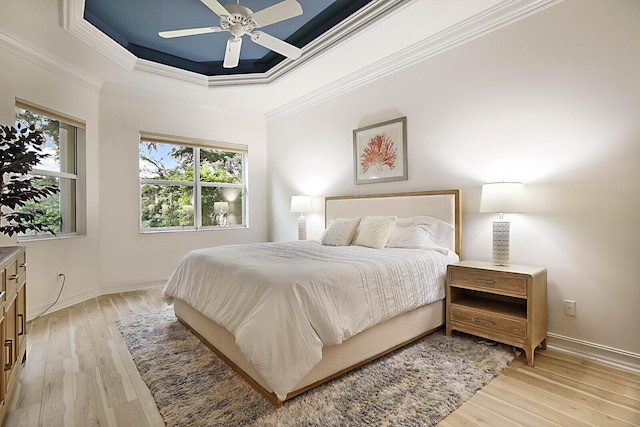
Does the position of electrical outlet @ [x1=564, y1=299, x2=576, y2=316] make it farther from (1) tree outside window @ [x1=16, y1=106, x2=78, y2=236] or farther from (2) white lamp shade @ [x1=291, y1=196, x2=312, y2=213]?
(1) tree outside window @ [x1=16, y1=106, x2=78, y2=236]

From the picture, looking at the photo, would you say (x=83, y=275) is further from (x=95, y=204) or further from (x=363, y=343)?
(x=363, y=343)

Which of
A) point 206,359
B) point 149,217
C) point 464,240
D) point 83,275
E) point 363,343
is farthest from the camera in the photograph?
point 149,217

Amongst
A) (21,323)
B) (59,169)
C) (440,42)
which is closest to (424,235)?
(440,42)

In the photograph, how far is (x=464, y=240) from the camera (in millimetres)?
3062

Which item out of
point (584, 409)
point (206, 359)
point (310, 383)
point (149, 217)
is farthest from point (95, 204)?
point (584, 409)

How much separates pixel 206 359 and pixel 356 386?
3.63ft

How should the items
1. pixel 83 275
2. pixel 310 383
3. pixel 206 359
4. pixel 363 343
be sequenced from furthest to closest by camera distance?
pixel 83 275 < pixel 206 359 < pixel 363 343 < pixel 310 383

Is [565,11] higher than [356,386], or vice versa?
[565,11]

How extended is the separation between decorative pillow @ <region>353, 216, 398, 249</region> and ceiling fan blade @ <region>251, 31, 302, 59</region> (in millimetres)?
1785

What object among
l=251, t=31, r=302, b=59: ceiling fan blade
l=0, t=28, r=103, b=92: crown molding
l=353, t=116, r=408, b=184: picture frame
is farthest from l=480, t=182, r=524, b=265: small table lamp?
l=0, t=28, r=103, b=92: crown molding

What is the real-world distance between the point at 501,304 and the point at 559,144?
132cm

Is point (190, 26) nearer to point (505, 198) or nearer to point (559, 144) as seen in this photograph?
point (505, 198)

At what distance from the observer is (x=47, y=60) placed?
3.37 meters

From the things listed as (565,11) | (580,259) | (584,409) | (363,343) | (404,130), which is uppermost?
(565,11)
